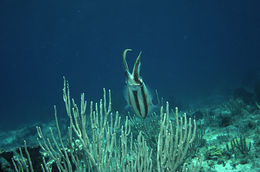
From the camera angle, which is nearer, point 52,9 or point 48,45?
point 52,9

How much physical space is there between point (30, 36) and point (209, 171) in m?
56.5

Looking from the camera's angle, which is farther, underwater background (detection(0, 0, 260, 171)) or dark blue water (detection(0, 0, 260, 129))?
dark blue water (detection(0, 0, 260, 129))

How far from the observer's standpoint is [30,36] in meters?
→ 50.1

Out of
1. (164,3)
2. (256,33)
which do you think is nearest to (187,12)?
(164,3)

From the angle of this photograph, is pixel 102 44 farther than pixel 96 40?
Yes

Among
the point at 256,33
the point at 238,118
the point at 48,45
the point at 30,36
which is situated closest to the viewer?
the point at 238,118

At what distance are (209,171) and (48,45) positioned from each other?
2648 inches

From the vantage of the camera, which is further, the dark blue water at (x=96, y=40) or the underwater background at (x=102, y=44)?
the dark blue water at (x=96, y=40)

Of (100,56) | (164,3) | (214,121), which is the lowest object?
(214,121)

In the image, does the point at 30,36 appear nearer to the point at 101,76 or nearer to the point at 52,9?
the point at 52,9

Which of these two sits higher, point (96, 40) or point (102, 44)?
point (96, 40)

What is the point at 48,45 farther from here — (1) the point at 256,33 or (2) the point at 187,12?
(1) the point at 256,33

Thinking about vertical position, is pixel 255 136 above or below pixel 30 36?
below

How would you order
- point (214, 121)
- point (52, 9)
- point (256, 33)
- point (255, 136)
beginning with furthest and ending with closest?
point (256, 33) < point (52, 9) < point (214, 121) < point (255, 136)
